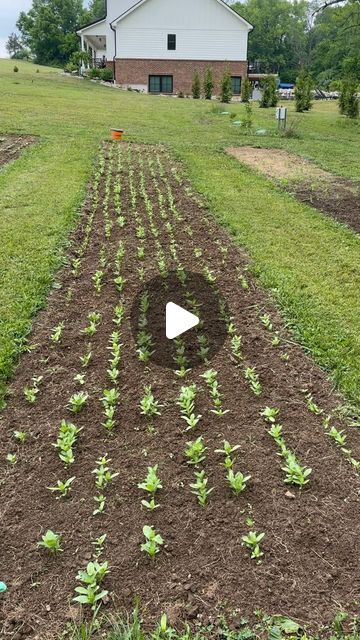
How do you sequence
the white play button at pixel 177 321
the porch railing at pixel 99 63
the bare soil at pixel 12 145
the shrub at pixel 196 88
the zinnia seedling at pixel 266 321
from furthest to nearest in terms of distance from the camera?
1. the porch railing at pixel 99 63
2. the shrub at pixel 196 88
3. the bare soil at pixel 12 145
4. the zinnia seedling at pixel 266 321
5. the white play button at pixel 177 321

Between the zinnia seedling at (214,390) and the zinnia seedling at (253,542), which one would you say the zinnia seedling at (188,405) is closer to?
the zinnia seedling at (214,390)

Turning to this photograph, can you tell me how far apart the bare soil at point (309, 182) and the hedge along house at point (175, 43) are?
2587 centimetres

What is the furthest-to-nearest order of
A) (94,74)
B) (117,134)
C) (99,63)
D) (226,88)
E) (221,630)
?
Answer: (99,63) < (94,74) < (226,88) < (117,134) < (221,630)

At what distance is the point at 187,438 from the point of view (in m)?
3.42

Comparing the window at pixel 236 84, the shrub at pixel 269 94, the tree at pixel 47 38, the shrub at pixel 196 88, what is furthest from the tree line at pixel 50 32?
→ the shrub at pixel 269 94

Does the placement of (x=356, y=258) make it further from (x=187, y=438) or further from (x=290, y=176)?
(x=290, y=176)

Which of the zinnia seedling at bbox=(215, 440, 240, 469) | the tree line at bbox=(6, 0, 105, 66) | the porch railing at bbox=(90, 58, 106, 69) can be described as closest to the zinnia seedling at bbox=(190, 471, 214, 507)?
the zinnia seedling at bbox=(215, 440, 240, 469)

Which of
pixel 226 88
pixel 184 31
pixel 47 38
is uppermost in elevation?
pixel 47 38

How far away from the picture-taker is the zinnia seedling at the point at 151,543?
260 cm

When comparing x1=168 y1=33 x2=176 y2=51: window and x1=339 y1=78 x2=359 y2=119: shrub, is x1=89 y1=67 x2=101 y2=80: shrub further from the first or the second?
x1=339 y1=78 x2=359 y2=119: shrub

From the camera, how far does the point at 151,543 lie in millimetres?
2615

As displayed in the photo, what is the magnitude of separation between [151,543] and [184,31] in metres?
40.3
